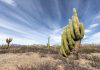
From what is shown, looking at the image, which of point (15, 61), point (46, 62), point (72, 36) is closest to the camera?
point (46, 62)

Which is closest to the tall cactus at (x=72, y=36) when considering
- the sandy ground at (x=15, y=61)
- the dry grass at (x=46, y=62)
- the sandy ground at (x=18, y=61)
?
the dry grass at (x=46, y=62)

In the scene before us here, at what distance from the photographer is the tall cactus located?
14.2 meters

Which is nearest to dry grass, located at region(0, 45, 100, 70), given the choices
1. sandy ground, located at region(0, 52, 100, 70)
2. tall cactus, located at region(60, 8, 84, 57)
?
sandy ground, located at region(0, 52, 100, 70)

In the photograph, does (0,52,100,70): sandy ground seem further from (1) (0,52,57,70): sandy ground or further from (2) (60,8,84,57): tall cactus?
(2) (60,8,84,57): tall cactus

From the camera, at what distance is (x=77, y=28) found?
14.3 m

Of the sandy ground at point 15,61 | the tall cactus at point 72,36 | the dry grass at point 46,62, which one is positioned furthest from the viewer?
the tall cactus at point 72,36

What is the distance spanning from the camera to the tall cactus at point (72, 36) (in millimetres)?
14211

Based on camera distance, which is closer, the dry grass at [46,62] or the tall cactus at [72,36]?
the dry grass at [46,62]

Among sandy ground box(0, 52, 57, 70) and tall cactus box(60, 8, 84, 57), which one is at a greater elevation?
tall cactus box(60, 8, 84, 57)

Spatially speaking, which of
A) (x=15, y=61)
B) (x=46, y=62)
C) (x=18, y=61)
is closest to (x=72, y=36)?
(x=46, y=62)

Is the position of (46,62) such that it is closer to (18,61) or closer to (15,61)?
(18,61)

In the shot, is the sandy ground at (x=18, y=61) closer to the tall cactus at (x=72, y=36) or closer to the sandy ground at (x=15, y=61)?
the sandy ground at (x=15, y=61)

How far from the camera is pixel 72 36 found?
47.1 ft

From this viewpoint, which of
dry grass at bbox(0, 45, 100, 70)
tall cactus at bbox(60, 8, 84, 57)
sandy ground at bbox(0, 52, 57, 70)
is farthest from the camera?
tall cactus at bbox(60, 8, 84, 57)
